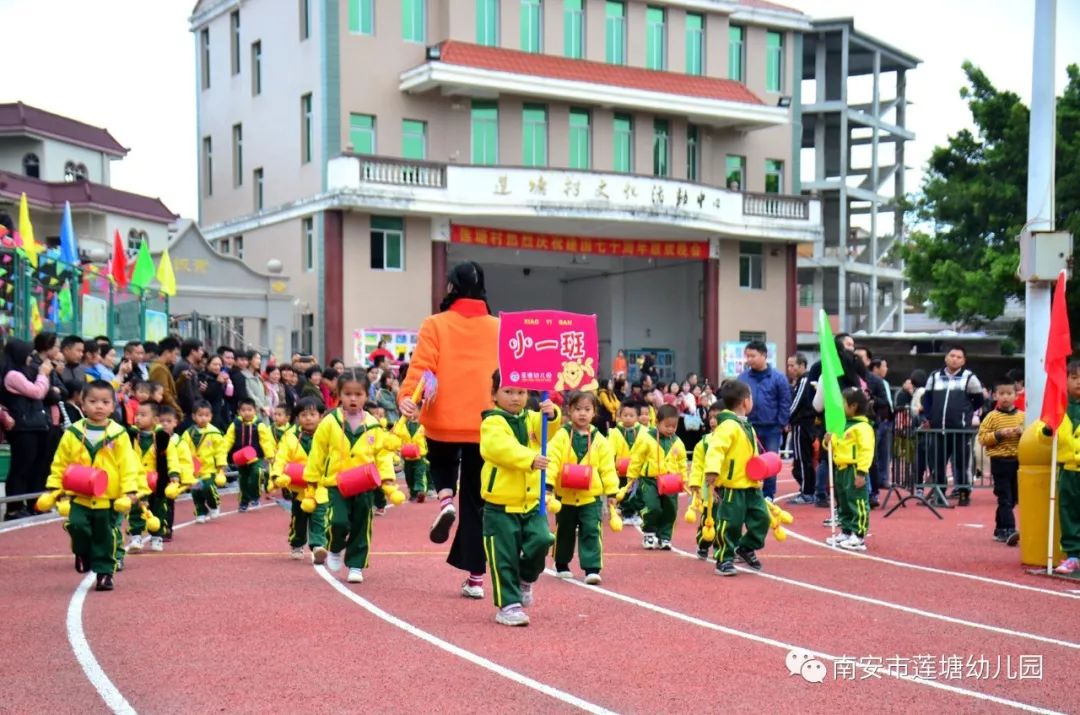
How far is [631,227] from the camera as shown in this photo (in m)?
33.0

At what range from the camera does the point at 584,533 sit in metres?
9.48

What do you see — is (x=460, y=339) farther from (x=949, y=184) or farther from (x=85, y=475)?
(x=949, y=184)

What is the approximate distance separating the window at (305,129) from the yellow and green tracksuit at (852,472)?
72.0 ft

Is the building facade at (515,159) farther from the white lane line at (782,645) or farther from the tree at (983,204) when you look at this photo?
the white lane line at (782,645)

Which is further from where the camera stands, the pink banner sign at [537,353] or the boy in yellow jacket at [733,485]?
the boy in yellow jacket at [733,485]

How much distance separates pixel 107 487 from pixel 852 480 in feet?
22.5

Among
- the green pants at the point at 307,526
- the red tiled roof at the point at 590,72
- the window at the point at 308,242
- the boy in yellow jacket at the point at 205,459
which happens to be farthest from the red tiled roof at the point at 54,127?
the green pants at the point at 307,526

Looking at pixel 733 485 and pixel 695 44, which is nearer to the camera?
pixel 733 485

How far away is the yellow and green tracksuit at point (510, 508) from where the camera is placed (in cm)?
775

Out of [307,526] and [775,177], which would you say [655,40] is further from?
[307,526]

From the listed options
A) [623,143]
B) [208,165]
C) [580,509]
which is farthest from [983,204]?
[580,509]

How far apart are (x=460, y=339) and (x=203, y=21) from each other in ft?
103

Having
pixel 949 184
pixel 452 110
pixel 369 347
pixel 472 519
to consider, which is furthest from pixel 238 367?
pixel 949 184

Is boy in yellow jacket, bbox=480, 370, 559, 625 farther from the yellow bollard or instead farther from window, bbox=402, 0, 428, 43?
window, bbox=402, 0, 428, 43
